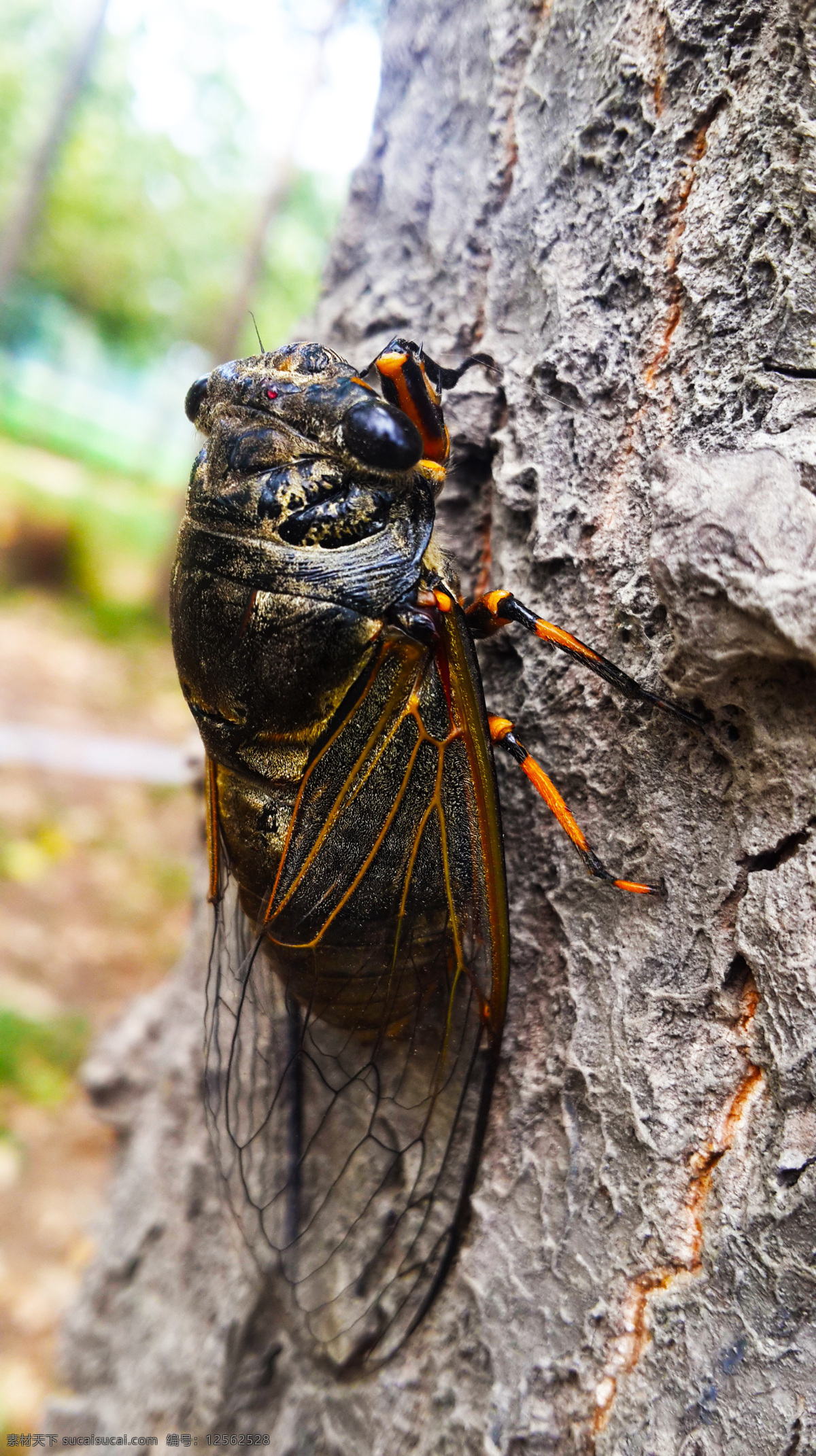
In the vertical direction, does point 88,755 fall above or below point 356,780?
above

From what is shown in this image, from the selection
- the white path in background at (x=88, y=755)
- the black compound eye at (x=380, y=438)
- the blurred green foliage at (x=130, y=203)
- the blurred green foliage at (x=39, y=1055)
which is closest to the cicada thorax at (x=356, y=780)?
the black compound eye at (x=380, y=438)

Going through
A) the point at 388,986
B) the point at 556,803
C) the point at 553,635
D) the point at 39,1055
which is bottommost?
the point at 39,1055

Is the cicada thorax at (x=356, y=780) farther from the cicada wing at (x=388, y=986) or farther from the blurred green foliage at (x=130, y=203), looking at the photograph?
the blurred green foliage at (x=130, y=203)

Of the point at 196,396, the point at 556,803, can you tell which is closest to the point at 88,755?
the point at 196,396

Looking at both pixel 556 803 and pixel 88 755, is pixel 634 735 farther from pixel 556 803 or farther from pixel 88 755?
pixel 88 755

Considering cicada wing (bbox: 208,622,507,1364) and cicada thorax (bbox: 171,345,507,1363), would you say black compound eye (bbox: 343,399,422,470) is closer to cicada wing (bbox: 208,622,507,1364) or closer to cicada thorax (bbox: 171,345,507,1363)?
cicada thorax (bbox: 171,345,507,1363)

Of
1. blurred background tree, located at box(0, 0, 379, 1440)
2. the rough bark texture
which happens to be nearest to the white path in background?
blurred background tree, located at box(0, 0, 379, 1440)

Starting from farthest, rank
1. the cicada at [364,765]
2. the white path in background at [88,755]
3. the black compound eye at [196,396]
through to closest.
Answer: the white path in background at [88,755] < the black compound eye at [196,396] < the cicada at [364,765]

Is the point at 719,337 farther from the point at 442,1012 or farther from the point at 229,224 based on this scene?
A: the point at 229,224
